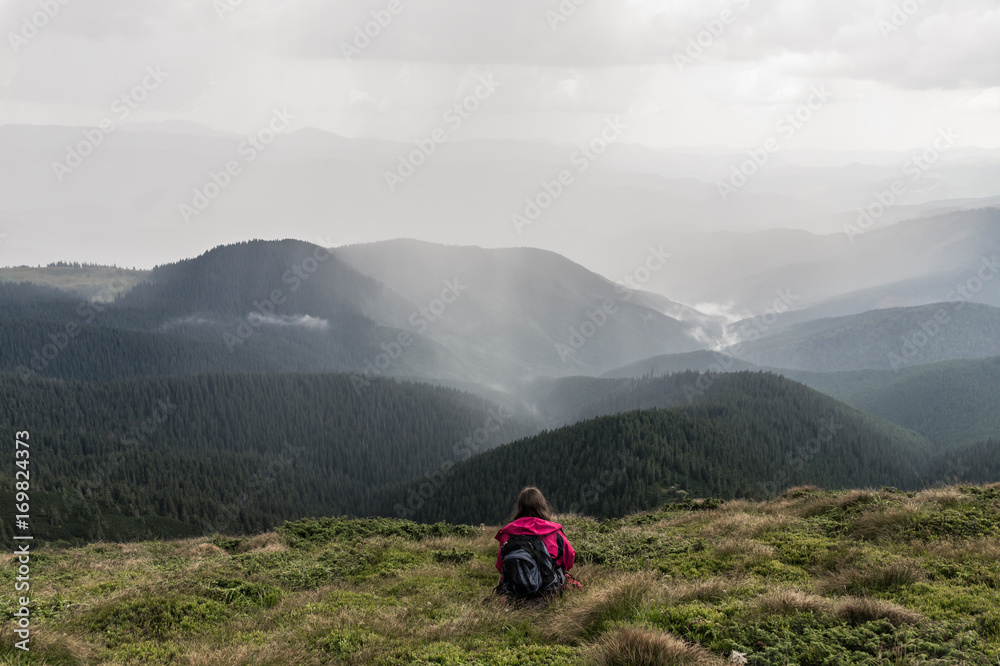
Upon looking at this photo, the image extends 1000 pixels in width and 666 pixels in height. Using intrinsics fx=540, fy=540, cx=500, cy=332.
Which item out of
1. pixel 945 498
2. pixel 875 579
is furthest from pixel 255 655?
pixel 945 498

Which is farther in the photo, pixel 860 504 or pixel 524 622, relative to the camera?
pixel 860 504

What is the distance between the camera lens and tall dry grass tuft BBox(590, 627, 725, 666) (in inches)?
315

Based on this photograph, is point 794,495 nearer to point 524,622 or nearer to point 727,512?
point 727,512

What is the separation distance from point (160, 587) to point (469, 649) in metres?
11.0

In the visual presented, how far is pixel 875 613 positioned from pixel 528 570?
269 inches

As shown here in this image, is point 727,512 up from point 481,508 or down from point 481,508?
up

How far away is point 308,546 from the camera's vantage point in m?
24.2

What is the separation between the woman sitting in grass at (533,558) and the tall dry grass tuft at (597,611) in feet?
3.63

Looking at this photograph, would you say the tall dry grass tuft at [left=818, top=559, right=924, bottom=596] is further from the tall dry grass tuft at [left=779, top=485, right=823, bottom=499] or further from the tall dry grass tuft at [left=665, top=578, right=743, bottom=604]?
the tall dry grass tuft at [left=779, top=485, right=823, bottom=499]

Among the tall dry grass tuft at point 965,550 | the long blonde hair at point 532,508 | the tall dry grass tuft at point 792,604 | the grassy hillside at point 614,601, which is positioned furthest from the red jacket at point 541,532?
the tall dry grass tuft at point 965,550

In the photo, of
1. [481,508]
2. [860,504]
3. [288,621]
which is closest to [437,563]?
[288,621]

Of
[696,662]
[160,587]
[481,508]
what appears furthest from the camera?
[481,508]

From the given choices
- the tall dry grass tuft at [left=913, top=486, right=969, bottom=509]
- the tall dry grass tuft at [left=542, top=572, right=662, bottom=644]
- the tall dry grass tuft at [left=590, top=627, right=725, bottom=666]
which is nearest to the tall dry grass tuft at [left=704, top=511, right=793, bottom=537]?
the tall dry grass tuft at [left=913, top=486, right=969, bottom=509]

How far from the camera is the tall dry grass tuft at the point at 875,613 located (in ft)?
29.7
